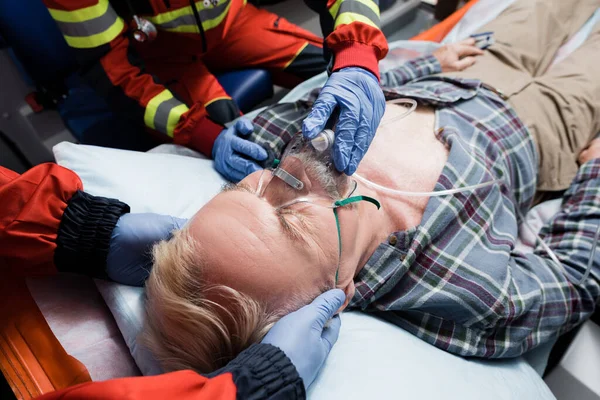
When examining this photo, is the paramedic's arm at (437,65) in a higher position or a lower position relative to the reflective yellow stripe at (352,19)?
lower

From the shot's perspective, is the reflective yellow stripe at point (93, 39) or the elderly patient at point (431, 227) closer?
the elderly patient at point (431, 227)

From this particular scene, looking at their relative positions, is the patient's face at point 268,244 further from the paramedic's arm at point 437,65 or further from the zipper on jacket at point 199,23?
the zipper on jacket at point 199,23

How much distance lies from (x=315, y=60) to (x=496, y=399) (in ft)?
5.44

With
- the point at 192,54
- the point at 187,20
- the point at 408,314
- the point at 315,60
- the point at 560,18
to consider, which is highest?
the point at 187,20

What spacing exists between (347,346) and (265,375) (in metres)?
0.35

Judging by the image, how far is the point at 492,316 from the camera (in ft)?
3.45

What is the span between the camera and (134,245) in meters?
1.04

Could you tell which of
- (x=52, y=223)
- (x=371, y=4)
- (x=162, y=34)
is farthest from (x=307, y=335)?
(x=162, y=34)

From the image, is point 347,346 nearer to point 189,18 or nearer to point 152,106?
point 152,106

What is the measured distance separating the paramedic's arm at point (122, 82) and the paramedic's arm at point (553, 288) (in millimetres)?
1143

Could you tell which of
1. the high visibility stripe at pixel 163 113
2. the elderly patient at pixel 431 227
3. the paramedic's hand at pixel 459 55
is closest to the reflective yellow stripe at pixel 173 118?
the high visibility stripe at pixel 163 113

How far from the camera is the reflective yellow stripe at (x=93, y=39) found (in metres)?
1.48

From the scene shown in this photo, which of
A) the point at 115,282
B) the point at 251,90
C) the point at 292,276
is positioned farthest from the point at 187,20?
the point at 292,276

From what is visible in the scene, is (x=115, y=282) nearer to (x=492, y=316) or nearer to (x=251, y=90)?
(x=492, y=316)
